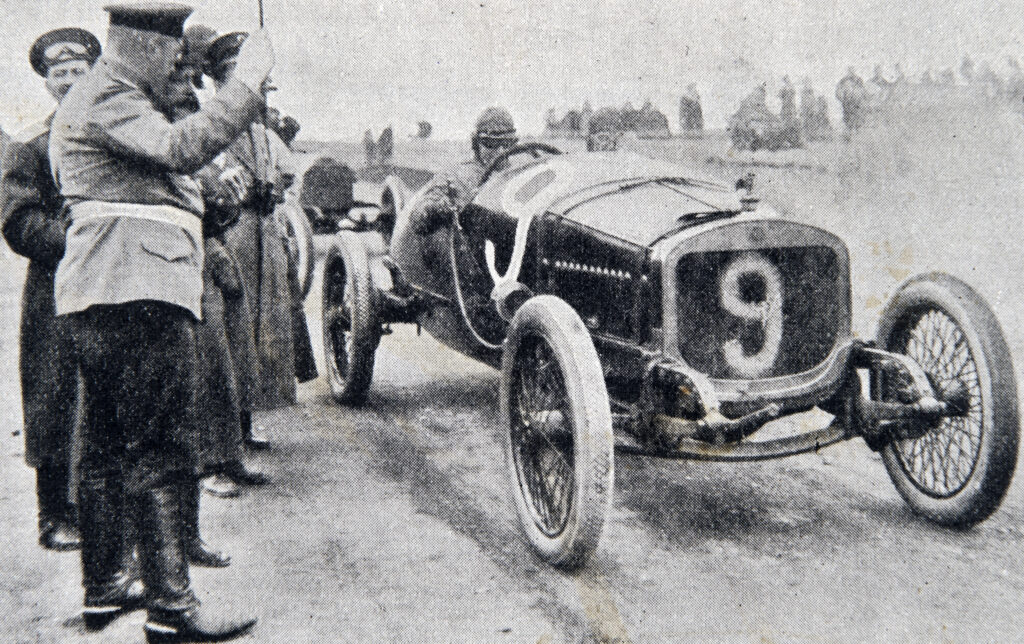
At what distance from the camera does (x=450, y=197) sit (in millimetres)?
4648

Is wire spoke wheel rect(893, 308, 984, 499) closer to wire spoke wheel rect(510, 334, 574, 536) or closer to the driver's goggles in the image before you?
wire spoke wheel rect(510, 334, 574, 536)

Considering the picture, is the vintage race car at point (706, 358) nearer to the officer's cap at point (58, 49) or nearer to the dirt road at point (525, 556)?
the dirt road at point (525, 556)

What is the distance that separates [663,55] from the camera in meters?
5.13

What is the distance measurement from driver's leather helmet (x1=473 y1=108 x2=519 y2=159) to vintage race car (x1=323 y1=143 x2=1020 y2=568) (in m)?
1.11

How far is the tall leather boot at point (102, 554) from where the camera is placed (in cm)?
251

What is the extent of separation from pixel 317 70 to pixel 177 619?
345cm

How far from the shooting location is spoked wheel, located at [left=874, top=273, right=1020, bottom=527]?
115 inches

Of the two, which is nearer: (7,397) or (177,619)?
(177,619)

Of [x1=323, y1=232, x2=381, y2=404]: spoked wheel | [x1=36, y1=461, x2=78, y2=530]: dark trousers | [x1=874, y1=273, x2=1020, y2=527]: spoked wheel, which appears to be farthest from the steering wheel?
[x1=36, y1=461, x2=78, y2=530]: dark trousers

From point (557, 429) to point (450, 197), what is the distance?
2.07 meters

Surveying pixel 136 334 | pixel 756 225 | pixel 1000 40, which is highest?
pixel 1000 40

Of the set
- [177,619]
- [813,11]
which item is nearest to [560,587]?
[177,619]

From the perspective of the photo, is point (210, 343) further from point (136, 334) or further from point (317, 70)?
point (317, 70)

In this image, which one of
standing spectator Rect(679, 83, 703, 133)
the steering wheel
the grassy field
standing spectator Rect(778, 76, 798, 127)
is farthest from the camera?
standing spectator Rect(679, 83, 703, 133)
